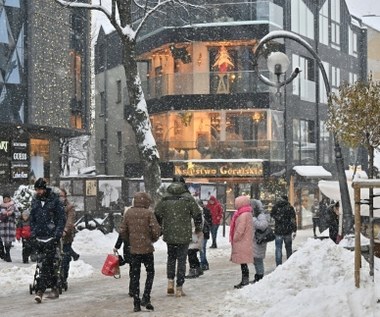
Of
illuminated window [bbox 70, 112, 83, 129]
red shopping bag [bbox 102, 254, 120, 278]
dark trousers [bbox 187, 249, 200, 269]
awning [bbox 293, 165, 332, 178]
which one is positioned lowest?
dark trousers [bbox 187, 249, 200, 269]

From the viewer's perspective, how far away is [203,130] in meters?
39.0

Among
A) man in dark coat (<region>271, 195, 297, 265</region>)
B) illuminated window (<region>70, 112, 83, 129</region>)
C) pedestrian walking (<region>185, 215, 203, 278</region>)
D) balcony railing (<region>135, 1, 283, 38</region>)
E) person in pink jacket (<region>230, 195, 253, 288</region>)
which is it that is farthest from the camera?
illuminated window (<region>70, 112, 83, 129</region>)

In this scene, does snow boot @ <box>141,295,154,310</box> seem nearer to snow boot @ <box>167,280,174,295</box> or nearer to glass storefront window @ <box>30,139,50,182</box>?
snow boot @ <box>167,280,174,295</box>

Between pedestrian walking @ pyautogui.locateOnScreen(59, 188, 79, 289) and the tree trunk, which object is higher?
the tree trunk

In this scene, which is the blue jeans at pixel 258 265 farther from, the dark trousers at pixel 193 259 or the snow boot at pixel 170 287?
the snow boot at pixel 170 287

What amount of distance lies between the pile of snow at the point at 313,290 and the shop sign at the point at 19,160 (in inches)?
1059

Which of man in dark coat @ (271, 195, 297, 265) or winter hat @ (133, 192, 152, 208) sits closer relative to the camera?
winter hat @ (133, 192, 152, 208)

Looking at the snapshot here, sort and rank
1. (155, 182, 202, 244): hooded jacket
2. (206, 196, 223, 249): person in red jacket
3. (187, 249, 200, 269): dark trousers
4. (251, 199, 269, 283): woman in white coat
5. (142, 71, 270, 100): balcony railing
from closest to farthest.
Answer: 1. (155, 182, 202, 244): hooded jacket
2. (251, 199, 269, 283): woman in white coat
3. (187, 249, 200, 269): dark trousers
4. (206, 196, 223, 249): person in red jacket
5. (142, 71, 270, 100): balcony railing

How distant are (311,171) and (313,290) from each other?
31113 mm

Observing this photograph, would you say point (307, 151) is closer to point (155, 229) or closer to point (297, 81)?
point (297, 81)

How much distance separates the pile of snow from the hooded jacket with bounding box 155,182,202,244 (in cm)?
110

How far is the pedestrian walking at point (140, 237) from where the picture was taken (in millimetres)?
10297

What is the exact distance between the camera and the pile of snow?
8344 millimetres

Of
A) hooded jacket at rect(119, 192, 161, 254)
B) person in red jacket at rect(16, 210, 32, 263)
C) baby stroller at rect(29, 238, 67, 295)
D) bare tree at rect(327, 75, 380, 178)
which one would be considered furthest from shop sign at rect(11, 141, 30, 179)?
hooded jacket at rect(119, 192, 161, 254)
